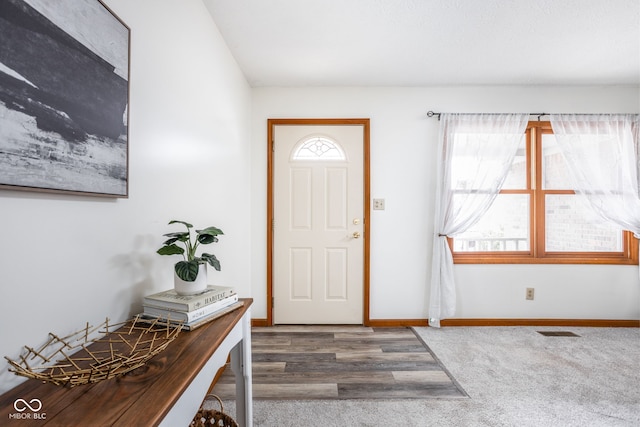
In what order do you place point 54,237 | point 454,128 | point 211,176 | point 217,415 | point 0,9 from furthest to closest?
point 454,128
point 211,176
point 217,415
point 54,237
point 0,9

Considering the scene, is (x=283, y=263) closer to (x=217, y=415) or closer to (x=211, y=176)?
(x=211, y=176)

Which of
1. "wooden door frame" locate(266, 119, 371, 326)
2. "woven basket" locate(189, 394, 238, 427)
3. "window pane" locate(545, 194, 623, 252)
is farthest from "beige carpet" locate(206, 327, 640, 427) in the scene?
"window pane" locate(545, 194, 623, 252)

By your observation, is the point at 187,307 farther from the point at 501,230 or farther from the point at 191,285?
the point at 501,230

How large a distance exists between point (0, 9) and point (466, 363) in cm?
297

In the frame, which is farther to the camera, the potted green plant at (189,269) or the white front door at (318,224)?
the white front door at (318,224)

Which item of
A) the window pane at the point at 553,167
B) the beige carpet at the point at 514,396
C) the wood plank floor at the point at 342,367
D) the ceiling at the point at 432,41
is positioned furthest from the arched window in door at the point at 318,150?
the window pane at the point at 553,167

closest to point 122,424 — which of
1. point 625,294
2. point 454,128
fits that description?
point 454,128

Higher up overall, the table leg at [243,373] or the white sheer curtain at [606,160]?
the white sheer curtain at [606,160]

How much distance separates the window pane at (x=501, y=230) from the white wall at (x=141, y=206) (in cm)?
240

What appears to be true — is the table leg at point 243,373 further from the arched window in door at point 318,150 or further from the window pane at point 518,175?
the window pane at point 518,175

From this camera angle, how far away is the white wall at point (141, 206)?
0.81 meters

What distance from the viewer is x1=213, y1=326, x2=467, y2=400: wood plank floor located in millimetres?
2022

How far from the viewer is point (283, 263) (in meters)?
3.26

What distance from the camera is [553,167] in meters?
3.26
